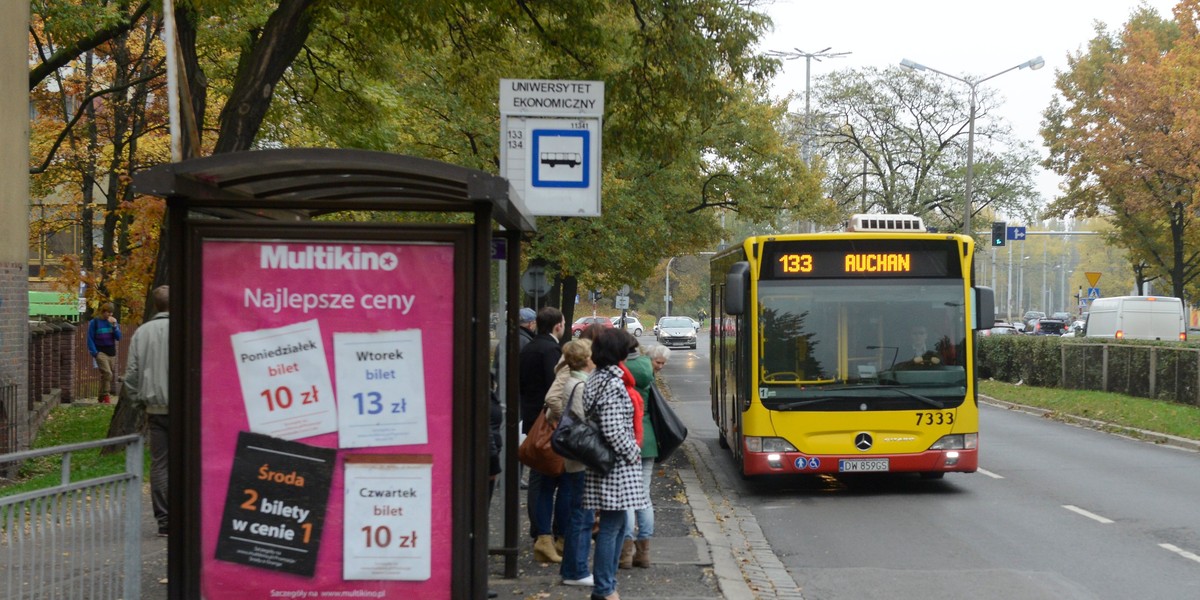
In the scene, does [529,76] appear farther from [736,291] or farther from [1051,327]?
[1051,327]

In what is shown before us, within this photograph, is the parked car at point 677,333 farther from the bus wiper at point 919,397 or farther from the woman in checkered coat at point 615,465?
the woman in checkered coat at point 615,465

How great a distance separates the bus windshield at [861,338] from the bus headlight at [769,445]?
0.42 meters

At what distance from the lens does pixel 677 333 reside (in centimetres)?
6656

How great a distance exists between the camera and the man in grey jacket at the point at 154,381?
31.0 feet

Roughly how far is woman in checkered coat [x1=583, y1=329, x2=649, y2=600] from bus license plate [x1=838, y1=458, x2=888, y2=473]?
20.1ft

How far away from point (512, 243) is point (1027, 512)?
6728mm

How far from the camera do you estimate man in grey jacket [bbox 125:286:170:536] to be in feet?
31.0

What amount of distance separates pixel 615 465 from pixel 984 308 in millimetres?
6969

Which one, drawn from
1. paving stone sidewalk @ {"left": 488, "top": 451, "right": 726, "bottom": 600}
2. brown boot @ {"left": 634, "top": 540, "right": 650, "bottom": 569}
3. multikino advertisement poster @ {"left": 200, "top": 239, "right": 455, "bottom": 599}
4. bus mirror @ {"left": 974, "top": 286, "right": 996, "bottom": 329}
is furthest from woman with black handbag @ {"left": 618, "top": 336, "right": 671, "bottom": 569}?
bus mirror @ {"left": 974, "top": 286, "right": 996, "bottom": 329}

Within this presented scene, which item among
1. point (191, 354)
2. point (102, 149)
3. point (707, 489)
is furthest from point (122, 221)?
point (191, 354)

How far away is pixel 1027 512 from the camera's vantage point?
40.3ft

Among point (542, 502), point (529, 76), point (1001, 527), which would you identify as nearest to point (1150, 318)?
point (529, 76)

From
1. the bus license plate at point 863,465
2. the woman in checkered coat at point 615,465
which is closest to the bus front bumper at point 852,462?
the bus license plate at point 863,465

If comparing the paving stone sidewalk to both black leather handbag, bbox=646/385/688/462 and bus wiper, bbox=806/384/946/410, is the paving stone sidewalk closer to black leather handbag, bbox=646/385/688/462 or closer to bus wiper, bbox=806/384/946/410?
black leather handbag, bbox=646/385/688/462
